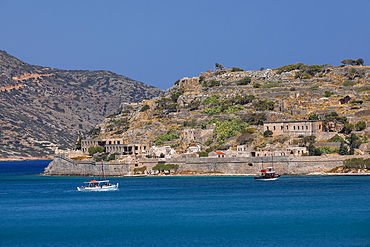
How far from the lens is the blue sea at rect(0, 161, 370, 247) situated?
154 ft

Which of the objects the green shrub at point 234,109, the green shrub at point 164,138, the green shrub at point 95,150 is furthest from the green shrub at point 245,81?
the green shrub at point 95,150

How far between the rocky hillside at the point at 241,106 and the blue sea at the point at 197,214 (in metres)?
20.9

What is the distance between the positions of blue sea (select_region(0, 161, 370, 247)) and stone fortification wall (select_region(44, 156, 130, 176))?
16.6 metres

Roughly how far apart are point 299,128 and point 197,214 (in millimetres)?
46563

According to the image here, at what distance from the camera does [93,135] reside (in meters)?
134

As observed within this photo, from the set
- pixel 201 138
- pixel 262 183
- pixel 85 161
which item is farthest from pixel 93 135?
pixel 262 183

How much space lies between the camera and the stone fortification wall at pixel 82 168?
105062mm

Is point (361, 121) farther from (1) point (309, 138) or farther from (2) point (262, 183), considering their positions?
(2) point (262, 183)

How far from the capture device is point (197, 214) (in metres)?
58.3

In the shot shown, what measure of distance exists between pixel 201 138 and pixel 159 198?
131 feet

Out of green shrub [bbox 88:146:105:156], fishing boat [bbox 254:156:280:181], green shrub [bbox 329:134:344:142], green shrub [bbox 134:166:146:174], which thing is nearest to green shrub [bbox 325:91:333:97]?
green shrub [bbox 329:134:344:142]

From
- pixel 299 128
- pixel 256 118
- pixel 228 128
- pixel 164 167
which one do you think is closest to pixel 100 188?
pixel 164 167

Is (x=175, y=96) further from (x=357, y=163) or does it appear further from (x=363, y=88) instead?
(x=357, y=163)

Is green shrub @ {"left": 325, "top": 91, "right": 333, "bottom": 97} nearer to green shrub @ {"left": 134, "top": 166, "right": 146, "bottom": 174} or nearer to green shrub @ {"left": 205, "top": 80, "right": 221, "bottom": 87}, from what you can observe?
green shrub @ {"left": 205, "top": 80, "right": 221, "bottom": 87}
